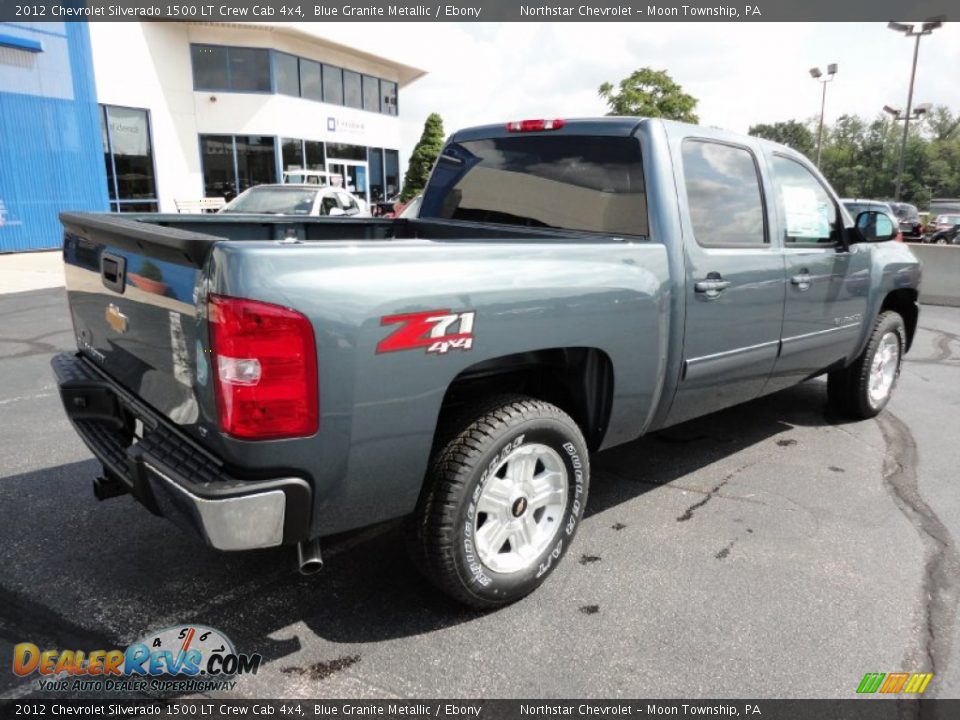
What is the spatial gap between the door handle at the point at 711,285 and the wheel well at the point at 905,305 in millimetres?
2428

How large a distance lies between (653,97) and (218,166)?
57.0ft

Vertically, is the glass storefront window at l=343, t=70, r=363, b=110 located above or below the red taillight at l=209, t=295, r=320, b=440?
above

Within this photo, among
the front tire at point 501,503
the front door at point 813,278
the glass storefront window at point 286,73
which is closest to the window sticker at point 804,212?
the front door at point 813,278

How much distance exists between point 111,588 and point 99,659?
477 mm

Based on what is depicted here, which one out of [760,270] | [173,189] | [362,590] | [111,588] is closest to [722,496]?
[760,270]

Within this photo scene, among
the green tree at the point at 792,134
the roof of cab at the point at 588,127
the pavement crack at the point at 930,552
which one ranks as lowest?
the pavement crack at the point at 930,552

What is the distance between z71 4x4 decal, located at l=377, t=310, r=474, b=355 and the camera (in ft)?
7.12

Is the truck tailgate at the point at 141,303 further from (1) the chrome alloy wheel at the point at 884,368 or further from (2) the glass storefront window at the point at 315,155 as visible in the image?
(2) the glass storefront window at the point at 315,155

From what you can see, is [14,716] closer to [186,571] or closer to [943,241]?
[186,571]

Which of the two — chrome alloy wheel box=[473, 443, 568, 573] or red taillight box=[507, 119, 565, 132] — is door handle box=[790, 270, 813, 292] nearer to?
red taillight box=[507, 119, 565, 132]

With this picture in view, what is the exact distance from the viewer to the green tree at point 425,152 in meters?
35.2

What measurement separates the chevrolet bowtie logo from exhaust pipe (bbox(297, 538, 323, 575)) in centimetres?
111

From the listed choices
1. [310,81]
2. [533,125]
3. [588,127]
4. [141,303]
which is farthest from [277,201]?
[310,81]

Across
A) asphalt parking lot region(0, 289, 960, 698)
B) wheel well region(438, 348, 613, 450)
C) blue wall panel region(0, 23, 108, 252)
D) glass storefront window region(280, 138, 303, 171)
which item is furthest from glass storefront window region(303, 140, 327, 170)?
wheel well region(438, 348, 613, 450)
